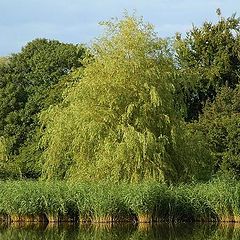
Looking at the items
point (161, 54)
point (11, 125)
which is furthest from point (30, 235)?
point (11, 125)

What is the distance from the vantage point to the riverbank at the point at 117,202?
16.9m

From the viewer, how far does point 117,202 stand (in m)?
16.8

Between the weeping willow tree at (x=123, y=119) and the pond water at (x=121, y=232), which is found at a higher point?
the weeping willow tree at (x=123, y=119)

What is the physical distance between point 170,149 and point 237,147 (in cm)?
649

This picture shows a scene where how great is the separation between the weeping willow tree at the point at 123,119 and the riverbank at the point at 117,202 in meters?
1.34

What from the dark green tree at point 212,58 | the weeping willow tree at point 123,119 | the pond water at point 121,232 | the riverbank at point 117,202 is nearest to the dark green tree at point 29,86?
the dark green tree at point 212,58

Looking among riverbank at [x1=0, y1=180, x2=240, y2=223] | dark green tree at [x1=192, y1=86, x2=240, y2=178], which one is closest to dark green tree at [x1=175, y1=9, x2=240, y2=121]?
dark green tree at [x1=192, y1=86, x2=240, y2=178]

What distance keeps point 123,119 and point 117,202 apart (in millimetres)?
3178

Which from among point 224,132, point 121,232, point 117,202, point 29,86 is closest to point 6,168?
point 29,86

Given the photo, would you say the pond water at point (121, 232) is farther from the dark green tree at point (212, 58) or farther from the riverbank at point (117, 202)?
the dark green tree at point (212, 58)

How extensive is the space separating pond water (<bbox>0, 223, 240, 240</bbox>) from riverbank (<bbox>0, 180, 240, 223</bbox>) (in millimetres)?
441

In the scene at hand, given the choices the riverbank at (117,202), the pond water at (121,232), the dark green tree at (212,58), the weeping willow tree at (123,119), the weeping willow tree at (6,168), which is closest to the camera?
the pond water at (121,232)

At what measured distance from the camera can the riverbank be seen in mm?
16859

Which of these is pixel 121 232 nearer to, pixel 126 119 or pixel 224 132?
pixel 126 119
